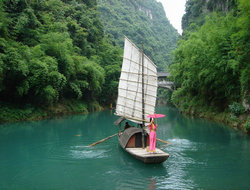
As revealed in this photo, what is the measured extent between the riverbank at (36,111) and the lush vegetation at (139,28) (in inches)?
1285

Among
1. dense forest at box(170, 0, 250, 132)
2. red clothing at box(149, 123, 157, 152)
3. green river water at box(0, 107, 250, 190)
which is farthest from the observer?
dense forest at box(170, 0, 250, 132)

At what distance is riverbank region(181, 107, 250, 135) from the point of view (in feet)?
45.8

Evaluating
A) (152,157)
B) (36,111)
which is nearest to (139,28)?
(36,111)

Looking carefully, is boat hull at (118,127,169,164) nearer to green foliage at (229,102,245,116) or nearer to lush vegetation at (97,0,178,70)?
green foliage at (229,102,245,116)

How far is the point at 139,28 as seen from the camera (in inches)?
3233

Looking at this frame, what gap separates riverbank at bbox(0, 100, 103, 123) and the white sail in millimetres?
10199

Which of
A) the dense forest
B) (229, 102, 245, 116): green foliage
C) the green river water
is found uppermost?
the dense forest

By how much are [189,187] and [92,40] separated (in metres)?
33.4

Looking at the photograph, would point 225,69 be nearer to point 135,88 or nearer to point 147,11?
point 135,88

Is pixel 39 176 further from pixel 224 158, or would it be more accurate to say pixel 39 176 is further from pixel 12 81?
pixel 12 81

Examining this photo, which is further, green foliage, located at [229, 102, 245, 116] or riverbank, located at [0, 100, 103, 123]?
riverbank, located at [0, 100, 103, 123]

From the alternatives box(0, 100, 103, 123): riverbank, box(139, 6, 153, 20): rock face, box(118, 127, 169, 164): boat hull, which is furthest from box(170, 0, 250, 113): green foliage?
box(139, 6, 153, 20): rock face

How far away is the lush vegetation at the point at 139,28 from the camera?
74.6 m

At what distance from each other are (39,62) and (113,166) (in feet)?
42.5
